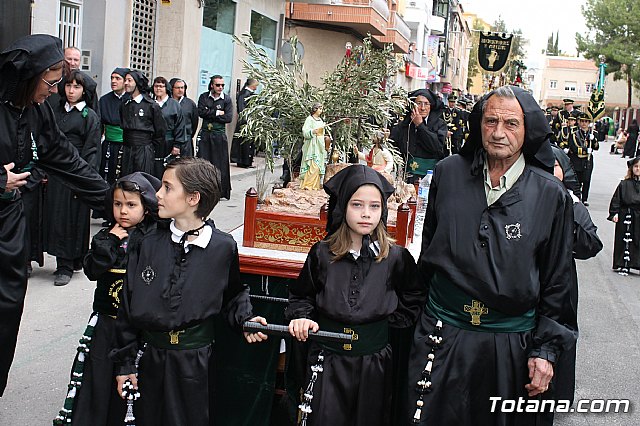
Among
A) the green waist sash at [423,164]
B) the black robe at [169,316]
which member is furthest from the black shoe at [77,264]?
the black robe at [169,316]

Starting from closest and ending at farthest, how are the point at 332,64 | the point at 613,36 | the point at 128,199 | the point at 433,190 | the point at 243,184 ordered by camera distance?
1. the point at 433,190
2. the point at 128,199
3. the point at 243,184
4. the point at 332,64
5. the point at 613,36

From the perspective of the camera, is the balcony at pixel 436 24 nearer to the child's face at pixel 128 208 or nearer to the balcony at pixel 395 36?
the balcony at pixel 395 36

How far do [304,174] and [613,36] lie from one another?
57.9 m

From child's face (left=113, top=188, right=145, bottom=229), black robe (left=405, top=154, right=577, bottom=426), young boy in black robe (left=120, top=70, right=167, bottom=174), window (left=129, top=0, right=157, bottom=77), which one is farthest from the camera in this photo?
window (left=129, top=0, right=157, bottom=77)

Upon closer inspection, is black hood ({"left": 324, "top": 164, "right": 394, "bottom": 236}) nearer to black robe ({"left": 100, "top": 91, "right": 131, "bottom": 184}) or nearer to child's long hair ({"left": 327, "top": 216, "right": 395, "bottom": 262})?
child's long hair ({"left": 327, "top": 216, "right": 395, "bottom": 262})

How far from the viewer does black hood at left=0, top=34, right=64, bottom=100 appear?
14.4 ft

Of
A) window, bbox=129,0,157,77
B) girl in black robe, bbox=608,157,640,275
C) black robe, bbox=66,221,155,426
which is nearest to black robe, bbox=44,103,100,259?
black robe, bbox=66,221,155,426

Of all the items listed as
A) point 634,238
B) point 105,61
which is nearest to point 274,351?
point 634,238

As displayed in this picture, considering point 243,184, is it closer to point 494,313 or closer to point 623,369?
point 623,369

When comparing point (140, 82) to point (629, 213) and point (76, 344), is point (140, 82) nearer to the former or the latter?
point (76, 344)

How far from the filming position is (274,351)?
4.63 meters

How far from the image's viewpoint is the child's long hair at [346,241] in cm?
378

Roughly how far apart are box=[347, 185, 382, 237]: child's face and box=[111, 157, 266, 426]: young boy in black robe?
615 mm

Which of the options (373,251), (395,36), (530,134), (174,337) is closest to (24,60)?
(174,337)
